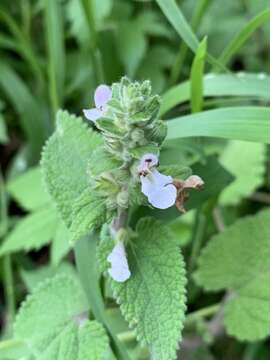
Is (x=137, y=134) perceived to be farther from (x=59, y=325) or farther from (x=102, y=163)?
(x=59, y=325)

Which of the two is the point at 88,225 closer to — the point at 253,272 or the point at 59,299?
the point at 59,299

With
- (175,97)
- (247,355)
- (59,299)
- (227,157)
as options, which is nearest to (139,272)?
(59,299)

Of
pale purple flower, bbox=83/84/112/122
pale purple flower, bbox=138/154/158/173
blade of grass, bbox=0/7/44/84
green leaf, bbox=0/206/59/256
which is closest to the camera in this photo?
pale purple flower, bbox=138/154/158/173

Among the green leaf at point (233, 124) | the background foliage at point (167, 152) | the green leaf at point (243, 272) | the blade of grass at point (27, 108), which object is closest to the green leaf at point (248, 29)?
the background foliage at point (167, 152)

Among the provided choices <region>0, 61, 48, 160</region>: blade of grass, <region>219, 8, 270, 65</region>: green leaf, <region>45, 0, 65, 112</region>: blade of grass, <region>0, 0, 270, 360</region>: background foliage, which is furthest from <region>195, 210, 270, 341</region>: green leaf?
<region>0, 61, 48, 160</region>: blade of grass

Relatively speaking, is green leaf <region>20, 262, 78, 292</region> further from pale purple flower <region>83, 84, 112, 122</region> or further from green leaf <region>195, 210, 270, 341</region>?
pale purple flower <region>83, 84, 112, 122</region>

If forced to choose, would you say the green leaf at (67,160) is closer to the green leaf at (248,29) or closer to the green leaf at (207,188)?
the green leaf at (207,188)
